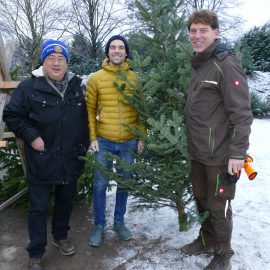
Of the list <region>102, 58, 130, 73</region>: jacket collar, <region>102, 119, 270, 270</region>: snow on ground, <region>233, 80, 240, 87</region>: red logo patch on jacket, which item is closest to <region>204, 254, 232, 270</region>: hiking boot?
<region>102, 119, 270, 270</region>: snow on ground

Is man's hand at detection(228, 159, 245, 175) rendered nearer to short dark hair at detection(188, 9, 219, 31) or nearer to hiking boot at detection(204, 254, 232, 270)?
hiking boot at detection(204, 254, 232, 270)

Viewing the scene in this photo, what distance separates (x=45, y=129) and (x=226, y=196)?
1.74 metres

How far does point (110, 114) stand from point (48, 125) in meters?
0.69

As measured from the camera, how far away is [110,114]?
12.0 feet

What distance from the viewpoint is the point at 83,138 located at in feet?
11.8

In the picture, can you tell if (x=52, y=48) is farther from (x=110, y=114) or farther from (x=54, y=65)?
(x=110, y=114)

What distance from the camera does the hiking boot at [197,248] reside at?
3.73 metres

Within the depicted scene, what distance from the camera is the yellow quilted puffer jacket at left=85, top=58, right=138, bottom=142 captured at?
3625 mm

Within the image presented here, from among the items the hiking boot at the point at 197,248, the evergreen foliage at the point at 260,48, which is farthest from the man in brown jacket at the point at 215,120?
the evergreen foliage at the point at 260,48

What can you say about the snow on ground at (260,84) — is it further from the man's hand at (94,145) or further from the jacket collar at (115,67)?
the man's hand at (94,145)

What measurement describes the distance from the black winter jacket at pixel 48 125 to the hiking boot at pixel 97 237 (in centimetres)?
83

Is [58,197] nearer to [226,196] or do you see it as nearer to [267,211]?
[226,196]

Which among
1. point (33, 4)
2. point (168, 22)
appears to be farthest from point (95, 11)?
point (168, 22)

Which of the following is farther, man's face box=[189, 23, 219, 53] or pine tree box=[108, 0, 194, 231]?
pine tree box=[108, 0, 194, 231]
